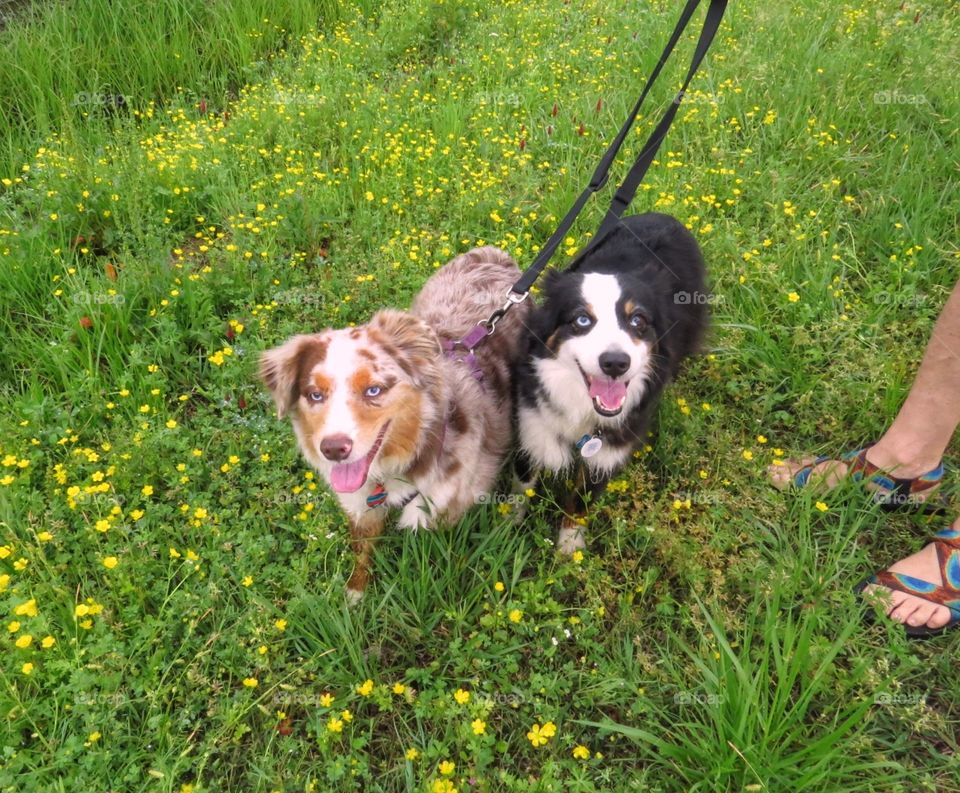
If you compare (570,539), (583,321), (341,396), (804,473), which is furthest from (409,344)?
(804,473)

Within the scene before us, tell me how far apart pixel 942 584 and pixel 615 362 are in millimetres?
1651

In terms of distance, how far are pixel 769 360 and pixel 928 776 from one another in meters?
1.98

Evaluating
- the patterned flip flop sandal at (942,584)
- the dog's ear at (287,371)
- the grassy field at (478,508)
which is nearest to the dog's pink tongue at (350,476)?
the dog's ear at (287,371)

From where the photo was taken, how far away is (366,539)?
2.54 metres

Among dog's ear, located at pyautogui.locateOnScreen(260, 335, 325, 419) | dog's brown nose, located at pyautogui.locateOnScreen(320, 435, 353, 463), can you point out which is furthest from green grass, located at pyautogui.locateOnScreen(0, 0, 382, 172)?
dog's brown nose, located at pyautogui.locateOnScreen(320, 435, 353, 463)

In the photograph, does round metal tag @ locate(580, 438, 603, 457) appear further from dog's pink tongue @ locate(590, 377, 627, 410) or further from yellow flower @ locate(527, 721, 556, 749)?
yellow flower @ locate(527, 721, 556, 749)

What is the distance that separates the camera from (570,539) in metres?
2.74

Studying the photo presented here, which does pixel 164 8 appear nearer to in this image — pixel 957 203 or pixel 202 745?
pixel 202 745

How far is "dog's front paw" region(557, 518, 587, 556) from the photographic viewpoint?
2705 millimetres

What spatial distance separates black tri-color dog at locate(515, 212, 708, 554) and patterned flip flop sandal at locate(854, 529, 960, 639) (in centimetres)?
116

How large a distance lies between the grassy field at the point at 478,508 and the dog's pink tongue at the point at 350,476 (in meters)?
0.43

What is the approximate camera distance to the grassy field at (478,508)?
2102 millimetres

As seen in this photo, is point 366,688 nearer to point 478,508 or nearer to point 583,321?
point 478,508

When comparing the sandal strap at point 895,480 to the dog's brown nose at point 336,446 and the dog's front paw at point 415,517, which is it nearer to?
the dog's front paw at point 415,517
